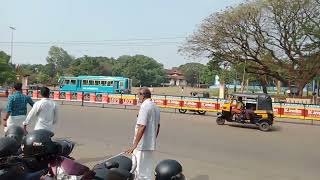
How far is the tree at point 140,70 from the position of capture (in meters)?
123

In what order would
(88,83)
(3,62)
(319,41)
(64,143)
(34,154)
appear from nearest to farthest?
1. (34,154)
2. (64,143)
3. (319,41)
4. (88,83)
5. (3,62)

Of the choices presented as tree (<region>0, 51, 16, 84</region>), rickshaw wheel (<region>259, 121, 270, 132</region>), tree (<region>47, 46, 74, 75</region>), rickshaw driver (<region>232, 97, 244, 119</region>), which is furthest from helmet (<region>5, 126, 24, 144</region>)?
tree (<region>47, 46, 74, 75</region>)

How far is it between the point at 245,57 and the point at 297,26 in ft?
21.8

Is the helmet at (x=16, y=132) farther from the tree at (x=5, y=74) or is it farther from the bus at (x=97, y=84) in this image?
the tree at (x=5, y=74)

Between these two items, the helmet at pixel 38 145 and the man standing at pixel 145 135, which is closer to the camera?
the helmet at pixel 38 145

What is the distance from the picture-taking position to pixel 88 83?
5841 centimetres

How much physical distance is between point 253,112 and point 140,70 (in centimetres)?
10536

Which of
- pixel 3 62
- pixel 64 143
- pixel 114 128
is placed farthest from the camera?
pixel 3 62

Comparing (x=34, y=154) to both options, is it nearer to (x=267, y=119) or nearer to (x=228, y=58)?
(x=267, y=119)

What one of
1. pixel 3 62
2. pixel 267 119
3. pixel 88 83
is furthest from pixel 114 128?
pixel 3 62

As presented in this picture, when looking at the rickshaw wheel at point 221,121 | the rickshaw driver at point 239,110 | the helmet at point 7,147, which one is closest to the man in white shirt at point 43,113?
the helmet at point 7,147

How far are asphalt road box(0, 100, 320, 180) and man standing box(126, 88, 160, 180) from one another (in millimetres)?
2299

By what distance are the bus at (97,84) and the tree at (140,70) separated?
2347 inches

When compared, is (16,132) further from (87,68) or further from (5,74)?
(87,68)
